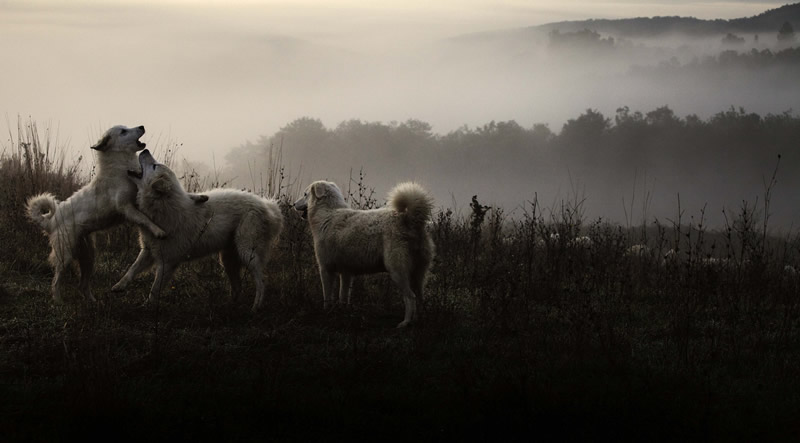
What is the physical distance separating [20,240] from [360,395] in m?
7.18

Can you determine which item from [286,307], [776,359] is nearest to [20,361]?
[286,307]

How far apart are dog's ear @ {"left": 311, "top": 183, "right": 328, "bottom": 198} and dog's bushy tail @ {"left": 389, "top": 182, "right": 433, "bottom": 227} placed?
1205 millimetres

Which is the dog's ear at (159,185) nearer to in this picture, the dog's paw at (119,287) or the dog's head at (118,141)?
the dog's head at (118,141)

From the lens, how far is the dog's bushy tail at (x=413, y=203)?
800cm

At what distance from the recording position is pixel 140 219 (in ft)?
28.3

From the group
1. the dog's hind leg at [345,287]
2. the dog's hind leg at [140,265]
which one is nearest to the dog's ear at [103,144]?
the dog's hind leg at [140,265]

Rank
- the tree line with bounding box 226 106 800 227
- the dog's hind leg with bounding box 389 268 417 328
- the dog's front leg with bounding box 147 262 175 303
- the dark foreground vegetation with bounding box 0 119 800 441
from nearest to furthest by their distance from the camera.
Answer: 1. the dark foreground vegetation with bounding box 0 119 800 441
2. the dog's hind leg with bounding box 389 268 417 328
3. the dog's front leg with bounding box 147 262 175 303
4. the tree line with bounding box 226 106 800 227

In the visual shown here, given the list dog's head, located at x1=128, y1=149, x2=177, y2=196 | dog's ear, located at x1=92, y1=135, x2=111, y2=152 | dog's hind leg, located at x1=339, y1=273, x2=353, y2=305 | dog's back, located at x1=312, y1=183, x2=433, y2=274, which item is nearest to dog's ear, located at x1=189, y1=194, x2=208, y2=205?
dog's head, located at x1=128, y1=149, x2=177, y2=196

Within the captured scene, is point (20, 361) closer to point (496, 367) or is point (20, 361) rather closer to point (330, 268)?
point (330, 268)

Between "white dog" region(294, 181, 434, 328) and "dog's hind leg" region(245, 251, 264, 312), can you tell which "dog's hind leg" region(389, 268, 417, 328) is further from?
"dog's hind leg" region(245, 251, 264, 312)

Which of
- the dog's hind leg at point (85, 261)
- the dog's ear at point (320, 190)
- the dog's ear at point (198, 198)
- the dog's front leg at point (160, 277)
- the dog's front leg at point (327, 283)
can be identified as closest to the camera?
the dog's front leg at point (160, 277)

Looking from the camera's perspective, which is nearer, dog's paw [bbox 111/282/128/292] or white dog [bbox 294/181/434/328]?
white dog [bbox 294/181/434/328]

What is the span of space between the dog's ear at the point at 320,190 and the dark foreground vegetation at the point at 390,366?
1.05 metres

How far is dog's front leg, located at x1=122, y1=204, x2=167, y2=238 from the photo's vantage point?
8508mm
